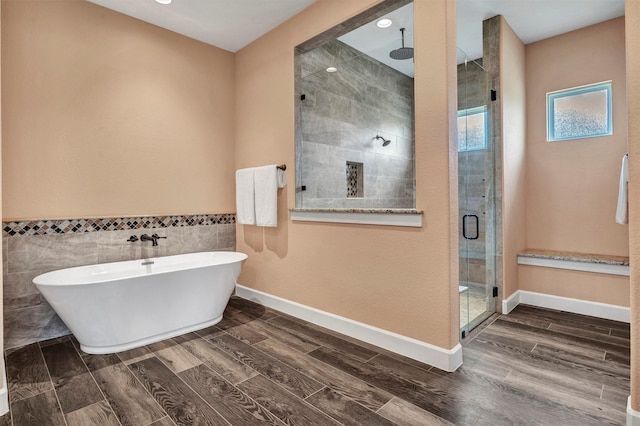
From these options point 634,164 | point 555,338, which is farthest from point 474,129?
point 555,338

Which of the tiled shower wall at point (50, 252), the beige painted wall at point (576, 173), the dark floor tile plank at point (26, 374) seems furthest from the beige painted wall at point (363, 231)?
the beige painted wall at point (576, 173)

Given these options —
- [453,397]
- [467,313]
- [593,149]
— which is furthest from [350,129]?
[453,397]

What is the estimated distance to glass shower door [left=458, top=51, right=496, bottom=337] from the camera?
8.75ft

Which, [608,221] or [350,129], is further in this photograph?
[350,129]

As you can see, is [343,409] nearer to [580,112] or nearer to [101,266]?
[101,266]

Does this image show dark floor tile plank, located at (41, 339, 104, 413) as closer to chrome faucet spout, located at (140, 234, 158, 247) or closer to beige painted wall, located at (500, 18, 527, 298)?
chrome faucet spout, located at (140, 234, 158, 247)

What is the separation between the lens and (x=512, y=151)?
324 cm

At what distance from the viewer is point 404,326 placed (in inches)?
89.3

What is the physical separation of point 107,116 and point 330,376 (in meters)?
2.70

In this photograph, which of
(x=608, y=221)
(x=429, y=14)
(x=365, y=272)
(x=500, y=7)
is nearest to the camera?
(x=429, y=14)

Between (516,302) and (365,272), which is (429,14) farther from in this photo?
(516,302)

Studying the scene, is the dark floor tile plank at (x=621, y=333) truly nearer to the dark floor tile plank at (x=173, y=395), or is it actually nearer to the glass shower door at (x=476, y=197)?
the glass shower door at (x=476, y=197)

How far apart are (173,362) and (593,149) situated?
402 centimetres

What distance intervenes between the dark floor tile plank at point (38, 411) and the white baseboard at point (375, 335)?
1715 mm
